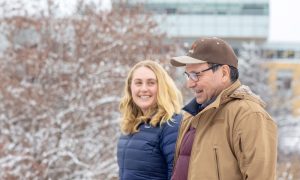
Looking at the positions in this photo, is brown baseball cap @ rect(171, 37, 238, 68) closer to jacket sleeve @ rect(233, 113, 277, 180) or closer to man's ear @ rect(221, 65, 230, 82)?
man's ear @ rect(221, 65, 230, 82)

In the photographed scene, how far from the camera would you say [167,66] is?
36.8ft

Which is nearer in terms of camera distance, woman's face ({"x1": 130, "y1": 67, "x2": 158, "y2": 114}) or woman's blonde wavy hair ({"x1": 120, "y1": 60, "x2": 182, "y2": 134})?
woman's blonde wavy hair ({"x1": 120, "y1": 60, "x2": 182, "y2": 134})

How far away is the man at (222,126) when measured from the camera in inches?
100


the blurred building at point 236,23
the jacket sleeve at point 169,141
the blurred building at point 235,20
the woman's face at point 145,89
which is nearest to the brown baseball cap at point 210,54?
the jacket sleeve at point 169,141

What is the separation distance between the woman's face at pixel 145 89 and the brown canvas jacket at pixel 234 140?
0.90m

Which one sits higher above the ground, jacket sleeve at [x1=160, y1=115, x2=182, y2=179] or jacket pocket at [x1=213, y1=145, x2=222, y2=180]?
jacket pocket at [x1=213, y1=145, x2=222, y2=180]

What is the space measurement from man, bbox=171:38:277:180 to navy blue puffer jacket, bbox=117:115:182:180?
52cm

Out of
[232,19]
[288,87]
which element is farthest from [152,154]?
[232,19]

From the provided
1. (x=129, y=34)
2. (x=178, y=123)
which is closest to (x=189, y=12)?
(x=129, y=34)

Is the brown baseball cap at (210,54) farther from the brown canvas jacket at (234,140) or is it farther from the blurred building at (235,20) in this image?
the blurred building at (235,20)

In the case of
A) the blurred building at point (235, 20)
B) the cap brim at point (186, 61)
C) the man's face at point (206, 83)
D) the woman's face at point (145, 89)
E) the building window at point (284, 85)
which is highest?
the cap brim at point (186, 61)

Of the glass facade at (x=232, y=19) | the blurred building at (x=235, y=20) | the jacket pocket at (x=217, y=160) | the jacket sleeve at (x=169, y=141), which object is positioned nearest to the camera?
the jacket pocket at (x=217, y=160)

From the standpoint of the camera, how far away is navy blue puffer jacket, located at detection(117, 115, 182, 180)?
11.4 feet

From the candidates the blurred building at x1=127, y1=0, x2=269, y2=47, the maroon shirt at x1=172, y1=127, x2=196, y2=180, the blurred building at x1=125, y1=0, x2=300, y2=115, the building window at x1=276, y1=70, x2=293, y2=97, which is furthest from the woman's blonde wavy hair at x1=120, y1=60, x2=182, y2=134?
the blurred building at x1=127, y1=0, x2=269, y2=47
